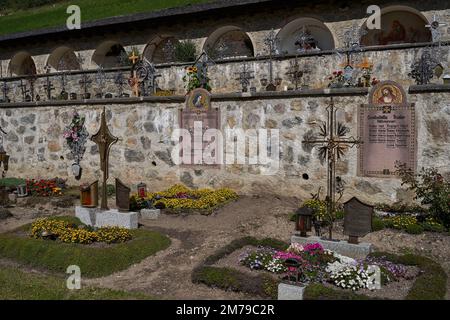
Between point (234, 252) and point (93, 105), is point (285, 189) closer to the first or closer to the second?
point (234, 252)

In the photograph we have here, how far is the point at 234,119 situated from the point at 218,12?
7740mm

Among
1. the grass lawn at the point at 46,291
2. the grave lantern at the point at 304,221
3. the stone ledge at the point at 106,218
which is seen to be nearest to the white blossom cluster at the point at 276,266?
the grave lantern at the point at 304,221

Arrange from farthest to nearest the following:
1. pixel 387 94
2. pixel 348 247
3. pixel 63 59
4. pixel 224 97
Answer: pixel 63 59 → pixel 224 97 → pixel 387 94 → pixel 348 247

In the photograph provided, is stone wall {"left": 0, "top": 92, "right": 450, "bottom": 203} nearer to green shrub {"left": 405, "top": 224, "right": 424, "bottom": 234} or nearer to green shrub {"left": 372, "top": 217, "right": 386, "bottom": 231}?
green shrub {"left": 372, "top": 217, "right": 386, "bottom": 231}

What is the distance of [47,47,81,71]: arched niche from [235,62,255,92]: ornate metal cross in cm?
1242

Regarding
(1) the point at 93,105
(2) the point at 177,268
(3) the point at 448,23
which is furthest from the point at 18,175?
(3) the point at 448,23

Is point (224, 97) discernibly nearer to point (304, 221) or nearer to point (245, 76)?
point (245, 76)

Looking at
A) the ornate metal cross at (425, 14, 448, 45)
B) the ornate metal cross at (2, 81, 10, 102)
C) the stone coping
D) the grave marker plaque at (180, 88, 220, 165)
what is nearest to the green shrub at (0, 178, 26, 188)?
the stone coping

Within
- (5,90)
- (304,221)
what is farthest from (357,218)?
(5,90)

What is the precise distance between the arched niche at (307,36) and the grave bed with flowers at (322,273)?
1216 centimetres

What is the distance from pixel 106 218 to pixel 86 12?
833 inches

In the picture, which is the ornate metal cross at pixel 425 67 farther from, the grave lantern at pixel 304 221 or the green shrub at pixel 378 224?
the grave lantern at pixel 304 221

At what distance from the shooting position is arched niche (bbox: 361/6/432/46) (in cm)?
1830

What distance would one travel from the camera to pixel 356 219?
9453 millimetres
